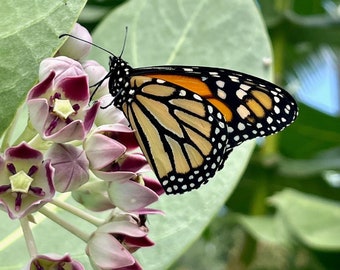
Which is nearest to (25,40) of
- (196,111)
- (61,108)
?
(61,108)

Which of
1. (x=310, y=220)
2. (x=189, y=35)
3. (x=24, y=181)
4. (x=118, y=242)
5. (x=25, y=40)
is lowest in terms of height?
(x=310, y=220)

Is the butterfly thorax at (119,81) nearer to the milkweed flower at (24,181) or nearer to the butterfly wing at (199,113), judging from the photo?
the butterfly wing at (199,113)

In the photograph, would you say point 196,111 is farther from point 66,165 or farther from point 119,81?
point 66,165

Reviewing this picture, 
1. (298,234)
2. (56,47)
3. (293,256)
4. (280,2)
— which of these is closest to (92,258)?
(56,47)

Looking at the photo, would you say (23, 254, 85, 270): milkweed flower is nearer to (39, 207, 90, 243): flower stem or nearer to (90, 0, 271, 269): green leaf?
(39, 207, 90, 243): flower stem

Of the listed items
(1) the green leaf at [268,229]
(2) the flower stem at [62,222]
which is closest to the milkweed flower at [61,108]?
(2) the flower stem at [62,222]

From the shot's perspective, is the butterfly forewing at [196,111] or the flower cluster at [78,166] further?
the butterfly forewing at [196,111]

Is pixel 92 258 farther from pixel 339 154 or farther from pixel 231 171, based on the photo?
pixel 339 154
